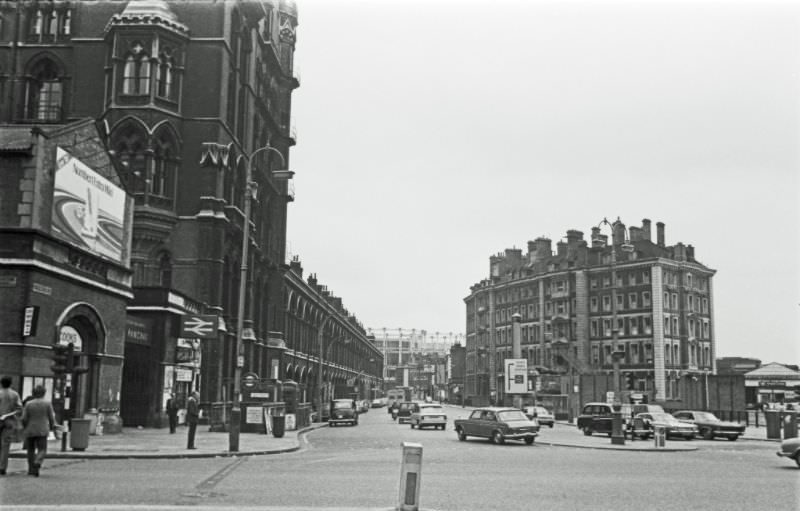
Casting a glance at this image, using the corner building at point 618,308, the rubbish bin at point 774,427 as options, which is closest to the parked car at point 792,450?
the rubbish bin at point 774,427

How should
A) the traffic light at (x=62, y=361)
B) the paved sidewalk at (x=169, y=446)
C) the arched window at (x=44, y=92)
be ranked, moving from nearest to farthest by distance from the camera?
the traffic light at (x=62, y=361) → the paved sidewalk at (x=169, y=446) → the arched window at (x=44, y=92)

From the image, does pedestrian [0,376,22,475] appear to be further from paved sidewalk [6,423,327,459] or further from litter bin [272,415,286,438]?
litter bin [272,415,286,438]

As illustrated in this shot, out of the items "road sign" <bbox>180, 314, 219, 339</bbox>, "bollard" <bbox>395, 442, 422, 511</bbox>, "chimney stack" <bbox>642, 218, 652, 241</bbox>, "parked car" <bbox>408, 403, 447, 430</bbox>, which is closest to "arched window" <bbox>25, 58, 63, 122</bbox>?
"road sign" <bbox>180, 314, 219, 339</bbox>

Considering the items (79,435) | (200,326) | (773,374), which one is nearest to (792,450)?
(79,435)

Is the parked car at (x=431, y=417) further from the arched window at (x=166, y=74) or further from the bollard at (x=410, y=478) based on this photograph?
the bollard at (x=410, y=478)

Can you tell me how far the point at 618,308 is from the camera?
3900 inches

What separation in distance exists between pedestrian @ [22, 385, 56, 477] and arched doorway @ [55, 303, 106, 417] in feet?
37.6

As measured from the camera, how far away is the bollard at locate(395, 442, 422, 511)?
10.8 m

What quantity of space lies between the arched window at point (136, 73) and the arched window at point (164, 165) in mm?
2279

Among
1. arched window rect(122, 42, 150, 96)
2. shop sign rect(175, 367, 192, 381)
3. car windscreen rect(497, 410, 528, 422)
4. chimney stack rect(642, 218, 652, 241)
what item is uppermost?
chimney stack rect(642, 218, 652, 241)

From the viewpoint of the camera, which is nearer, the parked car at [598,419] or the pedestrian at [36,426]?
the pedestrian at [36,426]

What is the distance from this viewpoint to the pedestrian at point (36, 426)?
15.4 metres

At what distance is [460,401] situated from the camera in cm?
14400

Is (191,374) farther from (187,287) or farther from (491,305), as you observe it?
(491,305)
